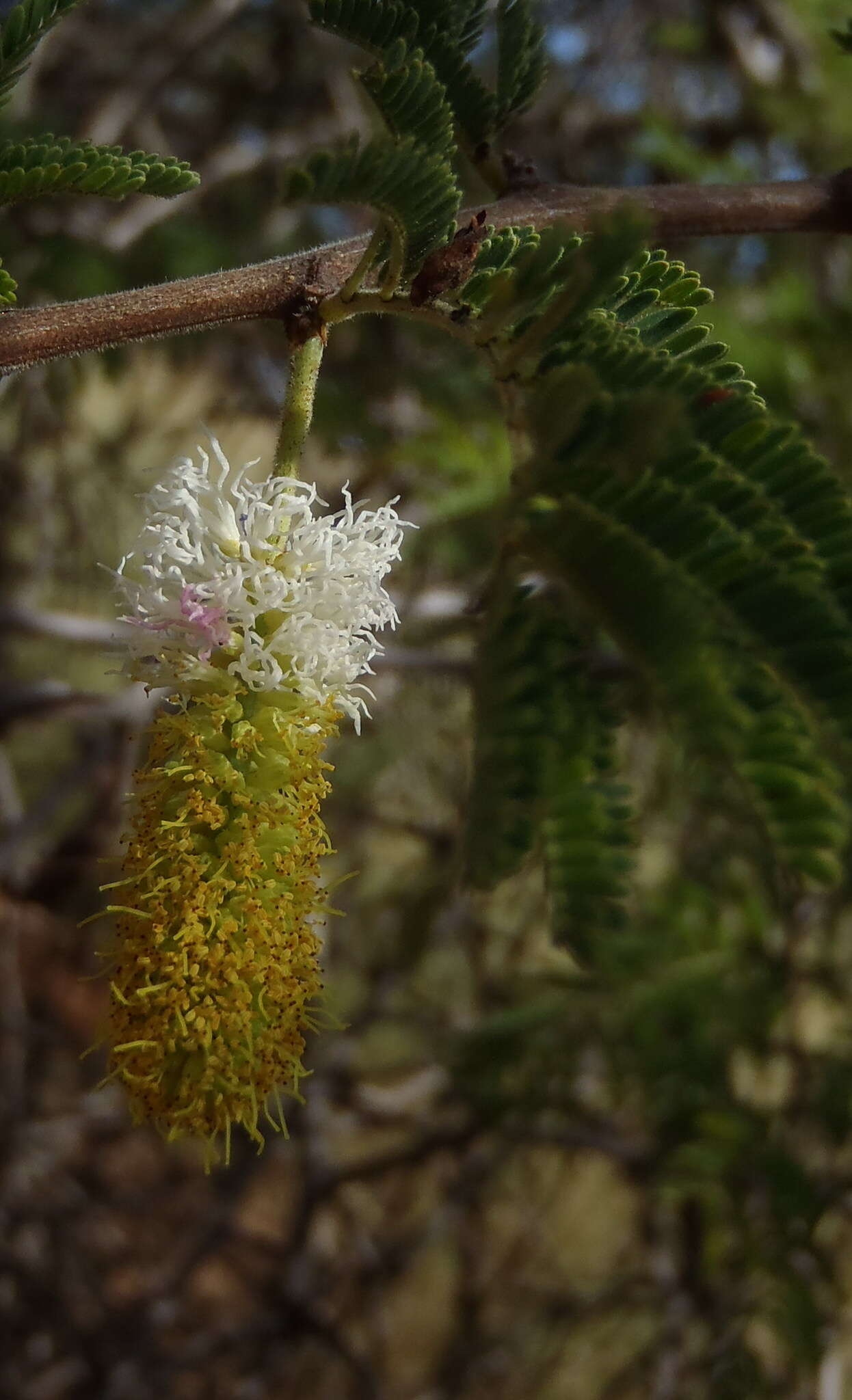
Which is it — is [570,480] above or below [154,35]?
above

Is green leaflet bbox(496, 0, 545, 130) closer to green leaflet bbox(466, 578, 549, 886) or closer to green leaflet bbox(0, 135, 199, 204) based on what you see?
green leaflet bbox(0, 135, 199, 204)

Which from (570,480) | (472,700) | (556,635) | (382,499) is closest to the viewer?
(570,480)

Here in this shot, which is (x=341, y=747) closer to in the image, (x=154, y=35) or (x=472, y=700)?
(x=154, y=35)

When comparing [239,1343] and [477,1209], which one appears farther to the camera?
[477,1209]

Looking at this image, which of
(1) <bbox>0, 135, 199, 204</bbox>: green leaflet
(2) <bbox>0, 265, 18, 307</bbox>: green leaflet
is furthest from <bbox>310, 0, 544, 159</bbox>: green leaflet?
(2) <bbox>0, 265, 18, 307</bbox>: green leaflet

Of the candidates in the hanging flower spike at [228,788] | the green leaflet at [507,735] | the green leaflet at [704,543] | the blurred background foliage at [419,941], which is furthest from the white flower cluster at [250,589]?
the blurred background foliage at [419,941]

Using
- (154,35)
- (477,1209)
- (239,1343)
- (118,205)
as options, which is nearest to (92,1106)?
(239,1343)
